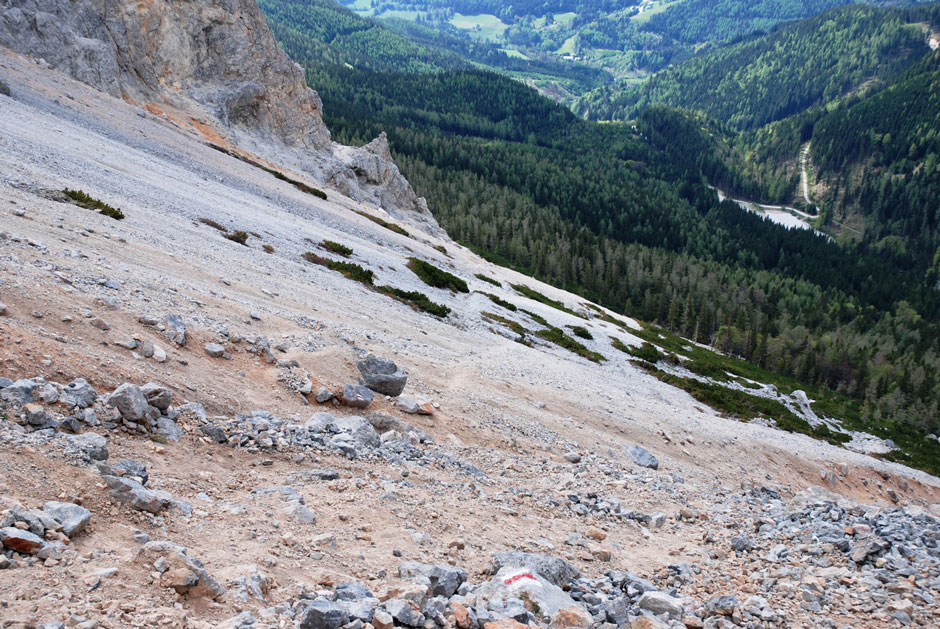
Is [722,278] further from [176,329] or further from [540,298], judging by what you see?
[176,329]

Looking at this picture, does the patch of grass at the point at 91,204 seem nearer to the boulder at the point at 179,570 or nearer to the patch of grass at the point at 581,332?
the boulder at the point at 179,570

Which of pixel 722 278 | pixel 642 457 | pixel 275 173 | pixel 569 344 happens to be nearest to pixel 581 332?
pixel 569 344

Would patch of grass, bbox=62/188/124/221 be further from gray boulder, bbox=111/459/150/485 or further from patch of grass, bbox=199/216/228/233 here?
gray boulder, bbox=111/459/150/485

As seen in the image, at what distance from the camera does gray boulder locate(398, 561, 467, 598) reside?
7129 mm

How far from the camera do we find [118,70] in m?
48.8

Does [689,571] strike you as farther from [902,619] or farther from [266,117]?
[266,117]

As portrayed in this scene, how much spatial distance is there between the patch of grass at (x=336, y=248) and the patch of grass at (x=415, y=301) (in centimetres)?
492

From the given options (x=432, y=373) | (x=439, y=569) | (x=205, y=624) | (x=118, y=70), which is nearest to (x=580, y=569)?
(x=439, y=569)

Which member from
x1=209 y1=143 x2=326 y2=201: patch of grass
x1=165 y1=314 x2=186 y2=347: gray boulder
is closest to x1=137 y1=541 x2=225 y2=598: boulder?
x1=165 y1=314 x2=186 y2=347: gray boulder

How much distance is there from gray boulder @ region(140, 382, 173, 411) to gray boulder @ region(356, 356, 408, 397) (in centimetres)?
551

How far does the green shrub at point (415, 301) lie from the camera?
29.0 meters

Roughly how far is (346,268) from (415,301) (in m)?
4.15

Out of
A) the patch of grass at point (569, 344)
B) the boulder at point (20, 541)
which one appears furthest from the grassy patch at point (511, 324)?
the boulder at point (20, 541)

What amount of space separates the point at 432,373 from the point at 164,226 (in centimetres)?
1400
